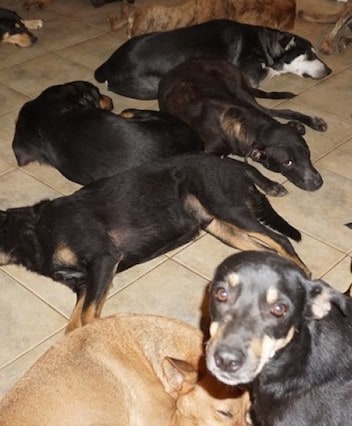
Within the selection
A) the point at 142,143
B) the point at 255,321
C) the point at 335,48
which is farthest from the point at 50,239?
the point at 335,48

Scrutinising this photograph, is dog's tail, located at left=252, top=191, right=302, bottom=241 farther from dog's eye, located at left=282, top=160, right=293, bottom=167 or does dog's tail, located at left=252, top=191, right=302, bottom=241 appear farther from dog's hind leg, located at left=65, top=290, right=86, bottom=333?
dog's hind leg, located at left=65, top=290, right=86, bottom=333

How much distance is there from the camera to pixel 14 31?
5734 millimetres

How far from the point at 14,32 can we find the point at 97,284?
3671mm

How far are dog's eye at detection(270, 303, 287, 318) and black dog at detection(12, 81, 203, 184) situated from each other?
5.80 ft

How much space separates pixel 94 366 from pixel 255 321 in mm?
694

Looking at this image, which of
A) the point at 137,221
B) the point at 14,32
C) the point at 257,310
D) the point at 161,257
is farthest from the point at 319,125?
the point at 14,32

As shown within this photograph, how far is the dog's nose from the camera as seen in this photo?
196 centimetres

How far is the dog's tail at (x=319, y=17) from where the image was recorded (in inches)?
242

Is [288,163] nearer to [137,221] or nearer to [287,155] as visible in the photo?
[287,155]

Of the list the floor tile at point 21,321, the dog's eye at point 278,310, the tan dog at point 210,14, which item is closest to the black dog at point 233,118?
the tan dog at point 210,14

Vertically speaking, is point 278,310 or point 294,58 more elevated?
point 278,310

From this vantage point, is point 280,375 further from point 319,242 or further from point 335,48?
point 335,48

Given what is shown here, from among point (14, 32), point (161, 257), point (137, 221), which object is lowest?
point (14, 32)

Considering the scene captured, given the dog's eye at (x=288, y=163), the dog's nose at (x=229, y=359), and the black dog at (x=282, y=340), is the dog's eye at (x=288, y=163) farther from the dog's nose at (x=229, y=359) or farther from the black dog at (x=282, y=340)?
the dog's nose at (x=229, y=359)
